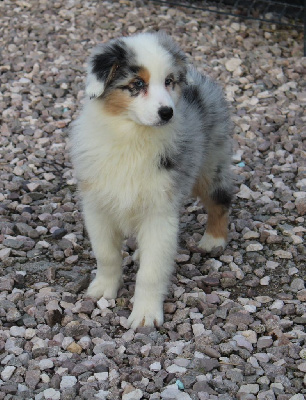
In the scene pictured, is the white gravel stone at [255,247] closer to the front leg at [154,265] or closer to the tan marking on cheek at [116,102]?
the front leg at [154,265]

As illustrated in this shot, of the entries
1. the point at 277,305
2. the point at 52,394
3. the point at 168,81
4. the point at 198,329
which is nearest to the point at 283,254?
the point at 277,305

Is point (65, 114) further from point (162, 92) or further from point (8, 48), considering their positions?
point (162, 92)

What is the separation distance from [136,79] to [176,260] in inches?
50.7

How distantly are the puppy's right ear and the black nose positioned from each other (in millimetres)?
298

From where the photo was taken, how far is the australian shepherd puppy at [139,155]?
10.2 ft

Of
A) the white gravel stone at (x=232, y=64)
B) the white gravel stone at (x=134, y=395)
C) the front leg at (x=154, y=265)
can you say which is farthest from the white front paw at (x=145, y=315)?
the white gravel stone at (x=232, y=64)

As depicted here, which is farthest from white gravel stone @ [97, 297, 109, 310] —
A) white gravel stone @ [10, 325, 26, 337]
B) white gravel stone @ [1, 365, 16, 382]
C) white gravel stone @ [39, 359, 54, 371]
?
white gravel stone @ [1, 365, 16, 382]

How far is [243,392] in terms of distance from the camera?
2.95m

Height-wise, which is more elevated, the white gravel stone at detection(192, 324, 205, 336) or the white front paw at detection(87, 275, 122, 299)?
the white gravel stone at detection(192, 324, 205, 336)

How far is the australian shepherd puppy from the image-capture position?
10.2 feet

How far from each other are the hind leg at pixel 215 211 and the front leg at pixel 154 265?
29.3 inches

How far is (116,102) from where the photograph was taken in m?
3.18

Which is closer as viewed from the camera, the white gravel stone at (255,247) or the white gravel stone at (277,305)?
the white gravel stone at (277,305)

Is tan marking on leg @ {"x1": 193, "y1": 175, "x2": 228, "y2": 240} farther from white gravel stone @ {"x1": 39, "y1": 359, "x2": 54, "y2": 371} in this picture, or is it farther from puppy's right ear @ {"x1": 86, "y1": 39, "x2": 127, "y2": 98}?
white gravel stone @ {"x1": 39, "y1": 359, "x2": 54, "y2": 371}
